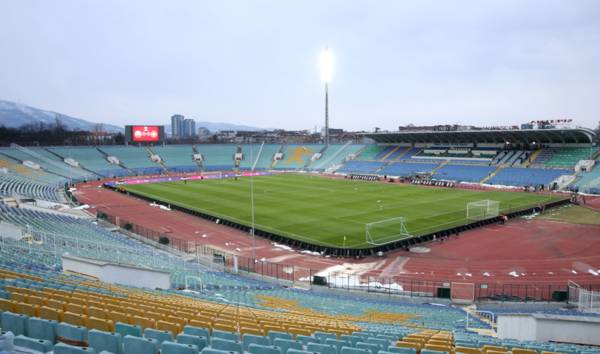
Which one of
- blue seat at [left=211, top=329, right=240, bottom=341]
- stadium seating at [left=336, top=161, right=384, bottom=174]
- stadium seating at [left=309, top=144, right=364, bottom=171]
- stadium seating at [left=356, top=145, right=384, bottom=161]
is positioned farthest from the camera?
stadium seating at [left=309, top=144, right=364, bottom=171]

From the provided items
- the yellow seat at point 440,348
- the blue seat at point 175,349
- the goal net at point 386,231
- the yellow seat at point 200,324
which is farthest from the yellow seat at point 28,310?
the goal net at point 386,231

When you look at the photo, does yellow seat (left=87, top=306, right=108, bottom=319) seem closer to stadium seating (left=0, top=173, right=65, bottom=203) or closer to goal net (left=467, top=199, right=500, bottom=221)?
goal net (left=467, top=199, right=500, bottom=221)

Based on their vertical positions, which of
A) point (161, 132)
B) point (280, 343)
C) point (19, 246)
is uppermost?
point (161, 132)

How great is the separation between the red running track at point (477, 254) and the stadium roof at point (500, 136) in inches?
1257

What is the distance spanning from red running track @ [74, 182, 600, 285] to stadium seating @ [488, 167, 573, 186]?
23.7 meters

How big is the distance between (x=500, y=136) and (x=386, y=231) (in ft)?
157

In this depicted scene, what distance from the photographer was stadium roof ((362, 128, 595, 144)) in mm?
62900

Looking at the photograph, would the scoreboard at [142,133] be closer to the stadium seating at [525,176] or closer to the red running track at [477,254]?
the red running track at [477,254]

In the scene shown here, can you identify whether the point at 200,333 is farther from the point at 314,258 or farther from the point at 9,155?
the point at 9,155

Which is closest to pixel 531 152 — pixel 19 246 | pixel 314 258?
pixel 314 258

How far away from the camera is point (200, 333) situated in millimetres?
6441

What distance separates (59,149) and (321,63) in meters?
58.0

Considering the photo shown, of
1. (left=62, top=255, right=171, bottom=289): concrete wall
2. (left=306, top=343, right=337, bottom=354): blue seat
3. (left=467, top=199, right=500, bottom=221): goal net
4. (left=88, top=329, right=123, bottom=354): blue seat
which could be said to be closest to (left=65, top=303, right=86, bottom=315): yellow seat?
(left=88, top=329, right=123, bottom=354): blue seat

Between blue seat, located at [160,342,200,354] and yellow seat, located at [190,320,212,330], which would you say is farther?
yellow seat, located at [190,320,212,330]
